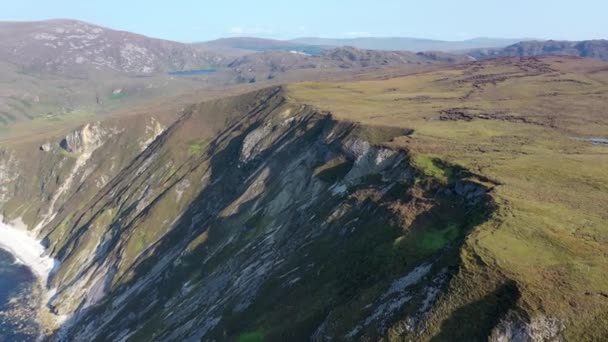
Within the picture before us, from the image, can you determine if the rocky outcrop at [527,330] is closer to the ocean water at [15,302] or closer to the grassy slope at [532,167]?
the grassy slope at [532,167]

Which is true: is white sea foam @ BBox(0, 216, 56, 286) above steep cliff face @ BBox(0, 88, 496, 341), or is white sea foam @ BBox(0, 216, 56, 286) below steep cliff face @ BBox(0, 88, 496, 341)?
below

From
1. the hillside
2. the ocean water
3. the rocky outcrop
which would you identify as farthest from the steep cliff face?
the ocean water

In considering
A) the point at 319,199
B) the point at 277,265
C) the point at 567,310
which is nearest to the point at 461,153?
the point at 319,199

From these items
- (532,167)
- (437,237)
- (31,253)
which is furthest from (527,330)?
(31,253)

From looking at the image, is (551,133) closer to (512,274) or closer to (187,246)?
(512,274)

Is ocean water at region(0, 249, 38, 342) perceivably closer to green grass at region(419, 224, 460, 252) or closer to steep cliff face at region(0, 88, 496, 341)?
steep cliff face at region(0, 88, 496, 341)

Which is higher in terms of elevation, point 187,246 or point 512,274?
point 512,274
